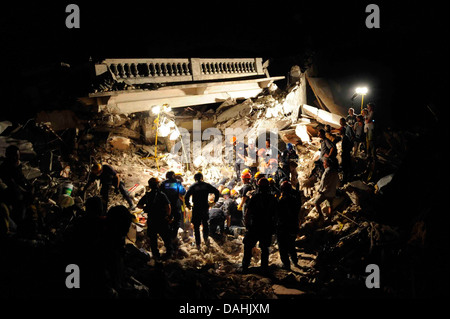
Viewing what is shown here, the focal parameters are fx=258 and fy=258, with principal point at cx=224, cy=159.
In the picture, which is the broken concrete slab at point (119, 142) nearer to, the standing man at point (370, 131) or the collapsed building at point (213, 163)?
the collapsed building at point (213, 163)

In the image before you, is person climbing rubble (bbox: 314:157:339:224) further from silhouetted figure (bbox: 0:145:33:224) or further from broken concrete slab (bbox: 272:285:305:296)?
silhouetted figure (bbox: 0:145:33:224)

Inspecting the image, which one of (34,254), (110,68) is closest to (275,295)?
(34,254)

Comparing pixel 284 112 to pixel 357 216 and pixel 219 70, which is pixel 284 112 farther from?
pixel 357 216

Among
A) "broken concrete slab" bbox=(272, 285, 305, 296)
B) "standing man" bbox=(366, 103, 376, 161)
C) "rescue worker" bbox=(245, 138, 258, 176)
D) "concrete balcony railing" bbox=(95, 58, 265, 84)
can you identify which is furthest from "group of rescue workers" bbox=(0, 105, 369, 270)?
"concrete balcony railing" bbox=(95, 58, 265, 84)

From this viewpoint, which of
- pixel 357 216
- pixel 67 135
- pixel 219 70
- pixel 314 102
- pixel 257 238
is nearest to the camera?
pixel 257 238

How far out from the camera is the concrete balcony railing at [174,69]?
A: 24.7 ft

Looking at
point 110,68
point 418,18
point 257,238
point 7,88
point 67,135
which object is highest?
point 418,18

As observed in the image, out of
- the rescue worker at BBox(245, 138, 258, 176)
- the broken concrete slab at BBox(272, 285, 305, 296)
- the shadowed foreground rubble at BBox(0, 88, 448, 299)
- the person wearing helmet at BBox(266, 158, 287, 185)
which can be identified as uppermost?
the rescue worker at BBox(245, 138, 258, 176)

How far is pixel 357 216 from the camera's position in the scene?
20.1 feet

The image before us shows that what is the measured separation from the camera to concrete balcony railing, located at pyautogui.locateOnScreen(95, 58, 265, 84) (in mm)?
7520

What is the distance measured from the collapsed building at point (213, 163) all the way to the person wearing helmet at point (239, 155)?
52 cm

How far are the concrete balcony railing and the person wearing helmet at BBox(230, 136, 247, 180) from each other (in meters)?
2.84

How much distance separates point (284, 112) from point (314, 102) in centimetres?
136

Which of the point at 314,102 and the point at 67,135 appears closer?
the point at 67,135
